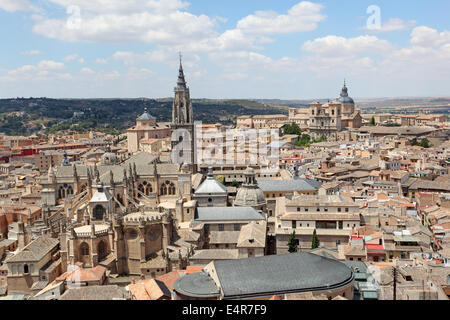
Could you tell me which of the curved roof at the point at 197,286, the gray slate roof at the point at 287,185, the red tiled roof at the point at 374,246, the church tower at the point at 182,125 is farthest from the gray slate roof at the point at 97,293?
the church tower at the point at 182,125

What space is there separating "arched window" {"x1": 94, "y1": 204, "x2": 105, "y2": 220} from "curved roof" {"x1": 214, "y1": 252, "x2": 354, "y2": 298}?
13993 mm

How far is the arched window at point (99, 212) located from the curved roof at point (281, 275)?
14.0 meters

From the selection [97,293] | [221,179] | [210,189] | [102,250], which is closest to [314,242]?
[210,189]

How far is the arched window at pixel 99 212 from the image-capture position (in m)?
36.5

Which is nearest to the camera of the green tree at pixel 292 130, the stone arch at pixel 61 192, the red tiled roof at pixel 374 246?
the red tiled roof at pixel 374 246

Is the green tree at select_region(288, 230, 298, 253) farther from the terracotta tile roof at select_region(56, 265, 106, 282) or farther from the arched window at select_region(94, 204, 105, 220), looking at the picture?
the arched window at select_region(94, 204, 105, 220)

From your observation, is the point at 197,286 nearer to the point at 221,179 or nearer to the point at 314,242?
the point at 314,242

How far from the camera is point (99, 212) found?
36.6m

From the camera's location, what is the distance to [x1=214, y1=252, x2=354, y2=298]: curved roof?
78.5 feet

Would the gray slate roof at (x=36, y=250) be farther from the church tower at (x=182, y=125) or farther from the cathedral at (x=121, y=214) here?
the church tower at (x=182, y=125)

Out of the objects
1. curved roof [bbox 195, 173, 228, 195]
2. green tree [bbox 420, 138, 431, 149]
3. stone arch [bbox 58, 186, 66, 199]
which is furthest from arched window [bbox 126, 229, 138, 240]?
green tree [bbox 420, 138, 431, 149]

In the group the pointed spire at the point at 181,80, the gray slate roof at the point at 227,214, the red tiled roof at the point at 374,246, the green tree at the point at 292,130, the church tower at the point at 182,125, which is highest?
the pointed spire at the point at 181,80

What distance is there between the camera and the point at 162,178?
45156 millimetres

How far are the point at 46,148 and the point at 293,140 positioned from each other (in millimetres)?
59104
